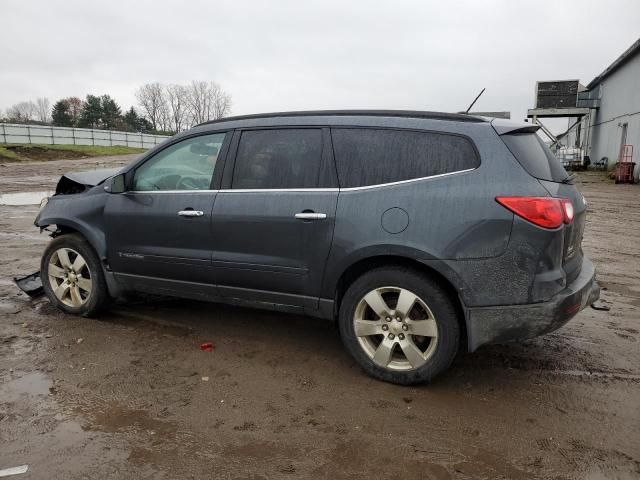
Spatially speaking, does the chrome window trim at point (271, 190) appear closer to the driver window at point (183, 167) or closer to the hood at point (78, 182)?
the driver window at point (183, 167)

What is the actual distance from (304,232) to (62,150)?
43.9m

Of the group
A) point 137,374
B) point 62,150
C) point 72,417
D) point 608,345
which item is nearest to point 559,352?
point 608,345

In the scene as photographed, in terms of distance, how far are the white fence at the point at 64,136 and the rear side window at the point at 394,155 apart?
115 ft

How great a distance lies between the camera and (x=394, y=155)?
3346 mm

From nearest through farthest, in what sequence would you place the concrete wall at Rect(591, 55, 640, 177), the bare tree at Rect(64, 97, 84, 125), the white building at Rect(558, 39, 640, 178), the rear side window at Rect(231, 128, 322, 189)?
the rear side window at Rect(231, 128, 322, 189), the concrete wall at Rect(591, 55, 640, 177), the white building at Rect(558, 39, 640, 178), the bare tree at Rect(64, 97, 84, 125)

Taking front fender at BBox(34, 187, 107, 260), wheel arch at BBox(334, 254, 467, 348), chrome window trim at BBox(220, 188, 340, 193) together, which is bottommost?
wheel arch at BBox(334, 254, 467, 348)

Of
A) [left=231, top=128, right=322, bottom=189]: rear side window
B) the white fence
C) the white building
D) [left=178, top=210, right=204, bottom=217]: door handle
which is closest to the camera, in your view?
[left=231, top=128, right=322, bottom=189]: rear side window

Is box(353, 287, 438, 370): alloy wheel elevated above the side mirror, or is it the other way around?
the side mirror

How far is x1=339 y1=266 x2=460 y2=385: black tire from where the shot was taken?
3137 millimetres

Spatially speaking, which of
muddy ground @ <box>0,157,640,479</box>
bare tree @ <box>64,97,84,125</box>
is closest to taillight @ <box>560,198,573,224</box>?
muddy ground @ <box>0,157,640,479</box>

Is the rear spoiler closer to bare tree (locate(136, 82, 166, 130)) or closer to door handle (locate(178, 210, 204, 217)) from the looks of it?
door handle (locate(178, 210, 204, 217))

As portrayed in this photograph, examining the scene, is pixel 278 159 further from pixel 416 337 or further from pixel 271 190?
pixel 416 337

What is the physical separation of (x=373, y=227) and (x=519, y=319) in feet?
3.45

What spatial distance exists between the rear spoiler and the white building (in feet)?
73.4
